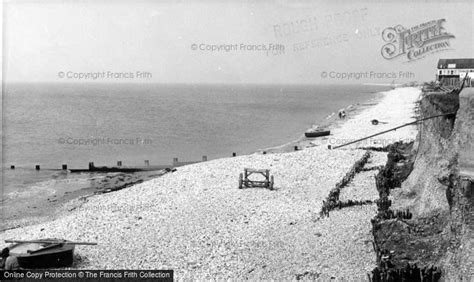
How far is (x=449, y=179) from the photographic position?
28.3 feet

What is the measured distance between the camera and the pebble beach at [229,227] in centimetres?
1159

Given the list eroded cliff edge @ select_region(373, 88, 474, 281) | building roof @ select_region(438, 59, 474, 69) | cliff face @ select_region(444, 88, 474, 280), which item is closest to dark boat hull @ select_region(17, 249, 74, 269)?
eroded cliff edge @ select_region(373, 88, 474, 281)

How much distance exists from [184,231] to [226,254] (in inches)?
101

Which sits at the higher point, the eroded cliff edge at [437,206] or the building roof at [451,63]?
the building roof at [451,63]

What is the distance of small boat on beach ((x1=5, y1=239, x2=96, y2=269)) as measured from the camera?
1209 centimetres

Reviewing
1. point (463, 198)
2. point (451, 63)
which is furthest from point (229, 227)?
point (451, 63)

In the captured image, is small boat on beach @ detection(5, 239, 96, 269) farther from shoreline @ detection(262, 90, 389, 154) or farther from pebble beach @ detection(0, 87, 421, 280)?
shoreline @ detection(262, 90, 389, 154)

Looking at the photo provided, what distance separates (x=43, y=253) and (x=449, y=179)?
30.4 ft

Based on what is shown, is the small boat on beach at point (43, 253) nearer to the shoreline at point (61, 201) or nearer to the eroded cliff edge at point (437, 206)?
the eroded cliff edge at point (437, 206)

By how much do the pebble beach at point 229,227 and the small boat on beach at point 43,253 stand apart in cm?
47

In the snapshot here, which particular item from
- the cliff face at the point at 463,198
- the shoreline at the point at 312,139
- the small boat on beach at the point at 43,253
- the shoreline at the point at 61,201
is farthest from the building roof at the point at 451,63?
the small boat on beach at the point at 43,253

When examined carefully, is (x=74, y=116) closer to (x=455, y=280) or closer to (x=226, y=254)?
(x=226, y=254)

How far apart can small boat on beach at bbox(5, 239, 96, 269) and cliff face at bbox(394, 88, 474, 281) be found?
8100 millimetres

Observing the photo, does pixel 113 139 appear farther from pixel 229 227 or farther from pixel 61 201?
pixel 229 227
